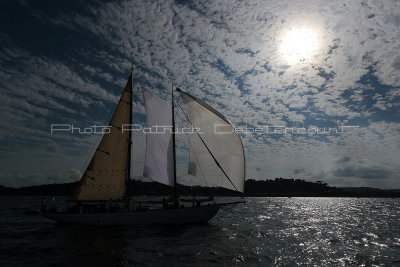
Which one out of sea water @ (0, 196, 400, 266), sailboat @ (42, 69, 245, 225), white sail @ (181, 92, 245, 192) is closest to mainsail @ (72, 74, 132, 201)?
sailboat @ (42, 69, 245, 225)

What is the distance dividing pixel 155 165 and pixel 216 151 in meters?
6.83

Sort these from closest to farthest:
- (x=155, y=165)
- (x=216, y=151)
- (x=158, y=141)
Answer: (x=216, y=151) → (x=155, y=165) → (x=158, y=141)

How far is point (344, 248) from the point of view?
70.3 feet

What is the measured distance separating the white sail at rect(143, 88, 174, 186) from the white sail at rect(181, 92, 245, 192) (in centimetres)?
278

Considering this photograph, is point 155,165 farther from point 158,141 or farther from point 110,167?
point 110,167

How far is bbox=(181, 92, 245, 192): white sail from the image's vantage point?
2788 cm

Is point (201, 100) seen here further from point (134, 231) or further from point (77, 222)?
point (77, 222)

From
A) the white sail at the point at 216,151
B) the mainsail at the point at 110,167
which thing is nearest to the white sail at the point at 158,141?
the mainsail at the point at 110,167

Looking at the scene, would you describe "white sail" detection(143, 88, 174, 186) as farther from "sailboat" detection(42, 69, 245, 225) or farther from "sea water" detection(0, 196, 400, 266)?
"sea water" detection(0, 196, 400, 266)

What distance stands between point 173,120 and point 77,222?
15279 mm

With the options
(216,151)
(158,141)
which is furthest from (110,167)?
(216,151)

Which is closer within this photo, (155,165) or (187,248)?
(187,248)

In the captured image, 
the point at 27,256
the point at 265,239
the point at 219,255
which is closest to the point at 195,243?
the point at 219,255

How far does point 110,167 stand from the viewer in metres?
28.6
